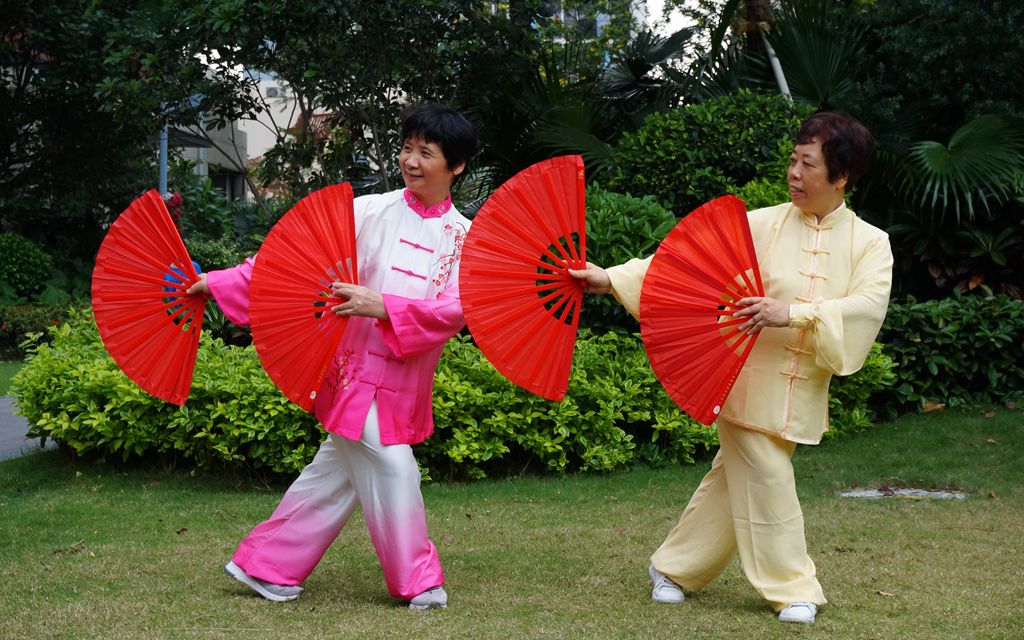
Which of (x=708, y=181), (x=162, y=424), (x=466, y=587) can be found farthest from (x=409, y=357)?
(x=708, y=181)

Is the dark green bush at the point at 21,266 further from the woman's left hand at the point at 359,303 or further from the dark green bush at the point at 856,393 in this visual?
the woman's left hand at the point at 359,303

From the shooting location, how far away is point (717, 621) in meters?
3.98

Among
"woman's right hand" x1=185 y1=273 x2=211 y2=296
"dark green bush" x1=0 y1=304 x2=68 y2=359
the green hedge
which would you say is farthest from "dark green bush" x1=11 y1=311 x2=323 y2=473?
"dark green bush" x1=0 y1=304 x2=68 y2=359

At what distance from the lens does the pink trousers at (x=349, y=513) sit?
4.04 meters

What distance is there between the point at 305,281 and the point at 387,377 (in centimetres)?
42

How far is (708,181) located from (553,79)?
5.85 ft

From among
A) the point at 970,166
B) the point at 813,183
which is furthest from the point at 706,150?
the point at 813,183

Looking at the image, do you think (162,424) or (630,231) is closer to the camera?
(162,424)

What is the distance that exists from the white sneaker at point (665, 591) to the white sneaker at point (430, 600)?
747 mm

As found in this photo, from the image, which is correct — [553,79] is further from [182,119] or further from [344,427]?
[344,427]

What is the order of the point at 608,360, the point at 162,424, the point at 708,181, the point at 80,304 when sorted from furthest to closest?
the point at 80,304 < the point at 708,181 < the point at 608,360 < the point at 162,424

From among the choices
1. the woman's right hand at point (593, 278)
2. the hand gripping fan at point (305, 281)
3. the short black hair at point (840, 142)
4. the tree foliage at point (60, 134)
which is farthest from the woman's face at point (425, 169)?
the tree foliage at point (60, 134)

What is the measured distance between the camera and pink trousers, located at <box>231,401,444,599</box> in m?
4.04

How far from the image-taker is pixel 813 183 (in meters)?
4.03
